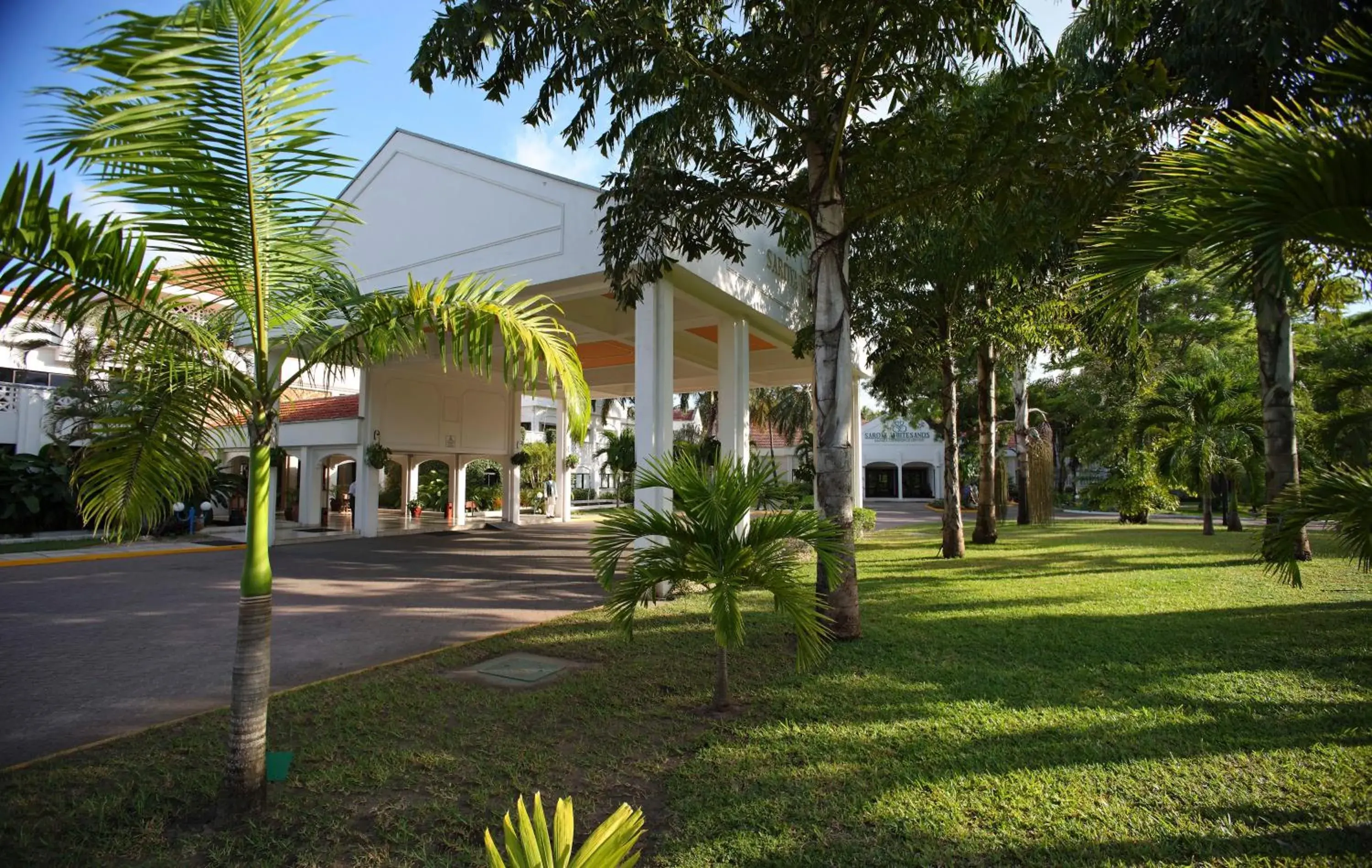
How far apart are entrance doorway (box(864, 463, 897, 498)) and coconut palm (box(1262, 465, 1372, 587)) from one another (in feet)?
173

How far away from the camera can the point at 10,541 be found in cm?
1559

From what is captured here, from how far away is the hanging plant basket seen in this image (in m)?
17.4

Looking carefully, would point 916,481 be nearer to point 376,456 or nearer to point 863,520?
point 863,520

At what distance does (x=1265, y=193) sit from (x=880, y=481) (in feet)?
183

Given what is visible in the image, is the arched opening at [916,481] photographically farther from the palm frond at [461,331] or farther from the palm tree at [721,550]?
the palm frond at [461,331]

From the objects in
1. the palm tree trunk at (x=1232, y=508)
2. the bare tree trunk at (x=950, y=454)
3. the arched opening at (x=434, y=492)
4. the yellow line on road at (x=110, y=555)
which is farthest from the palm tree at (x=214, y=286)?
the arched opening at (x=434, y=492)

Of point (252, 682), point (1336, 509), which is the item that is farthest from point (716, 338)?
point (252, 682)

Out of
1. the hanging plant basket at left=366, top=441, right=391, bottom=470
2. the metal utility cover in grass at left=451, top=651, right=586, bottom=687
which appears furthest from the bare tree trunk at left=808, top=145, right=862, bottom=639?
the hanging plant basket at left=366, top=441, right=391, bottom=470

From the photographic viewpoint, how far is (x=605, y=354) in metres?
18.5

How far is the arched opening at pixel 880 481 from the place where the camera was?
56.1 meters

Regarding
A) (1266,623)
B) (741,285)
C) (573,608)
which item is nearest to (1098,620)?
(1266,623)

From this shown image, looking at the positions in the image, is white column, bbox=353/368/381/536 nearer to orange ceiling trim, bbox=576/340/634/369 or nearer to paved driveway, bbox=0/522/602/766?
paved driveway, bbox=0/522/602/766

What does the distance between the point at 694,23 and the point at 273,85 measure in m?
5.00

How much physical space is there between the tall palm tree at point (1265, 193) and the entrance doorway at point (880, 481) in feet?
177
